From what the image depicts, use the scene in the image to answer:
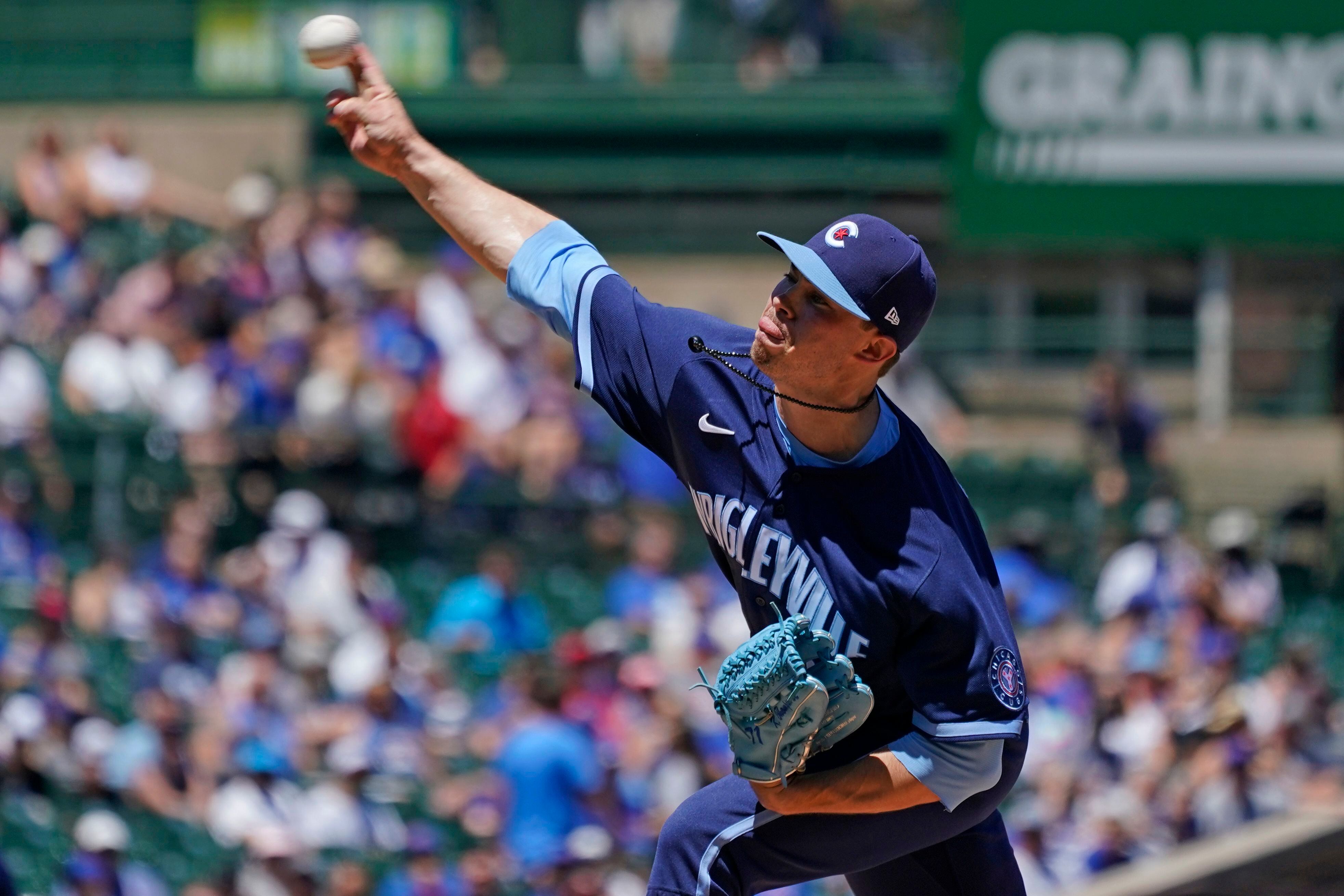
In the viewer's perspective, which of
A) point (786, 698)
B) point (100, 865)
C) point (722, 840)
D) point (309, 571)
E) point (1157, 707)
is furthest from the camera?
point (309, 571)

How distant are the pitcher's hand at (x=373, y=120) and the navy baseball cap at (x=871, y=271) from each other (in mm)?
715

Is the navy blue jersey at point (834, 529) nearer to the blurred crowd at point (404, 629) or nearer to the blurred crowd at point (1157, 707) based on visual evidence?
the blurred crowd at point (1157, 707)

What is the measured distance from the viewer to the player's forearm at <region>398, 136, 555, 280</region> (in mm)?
3051

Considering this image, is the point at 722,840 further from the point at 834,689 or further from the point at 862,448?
the point at 862,448

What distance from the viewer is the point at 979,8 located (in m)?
12.7

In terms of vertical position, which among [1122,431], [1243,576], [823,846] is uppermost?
[823,846]

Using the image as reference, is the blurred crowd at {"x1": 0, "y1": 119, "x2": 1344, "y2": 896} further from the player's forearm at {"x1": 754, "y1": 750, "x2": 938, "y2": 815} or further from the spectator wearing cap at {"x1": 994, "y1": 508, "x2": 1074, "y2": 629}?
the player's forearm at {"x1": 754, "y1": 750, "x2": 938, "y2": 815}

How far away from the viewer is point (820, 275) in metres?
2.67

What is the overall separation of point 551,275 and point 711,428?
0.40 m

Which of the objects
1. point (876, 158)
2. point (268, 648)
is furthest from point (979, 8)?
point (268, 648)

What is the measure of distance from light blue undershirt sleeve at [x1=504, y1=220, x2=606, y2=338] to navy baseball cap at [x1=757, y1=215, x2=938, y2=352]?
397mm

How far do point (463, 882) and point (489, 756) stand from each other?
834 mm

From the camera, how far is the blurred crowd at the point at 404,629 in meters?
7.14

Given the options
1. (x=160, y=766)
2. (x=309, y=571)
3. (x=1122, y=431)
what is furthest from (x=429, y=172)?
(x=1122, y=431)
